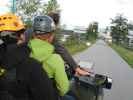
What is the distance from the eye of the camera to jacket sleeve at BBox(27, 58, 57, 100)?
10.6 ft

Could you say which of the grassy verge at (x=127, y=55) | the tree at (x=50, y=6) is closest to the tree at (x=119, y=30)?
the grassy verge at (x=127, y=55)

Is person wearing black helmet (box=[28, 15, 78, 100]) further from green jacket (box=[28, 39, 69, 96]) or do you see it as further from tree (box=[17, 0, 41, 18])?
tree (box=[17, 0, 41, 18])

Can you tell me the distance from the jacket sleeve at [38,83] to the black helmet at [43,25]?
0.71m

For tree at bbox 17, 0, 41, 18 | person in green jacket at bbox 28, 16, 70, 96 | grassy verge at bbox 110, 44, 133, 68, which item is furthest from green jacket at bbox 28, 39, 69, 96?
grassy verge at bbox 110, 44, 133, 68

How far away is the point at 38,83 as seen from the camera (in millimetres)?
3260

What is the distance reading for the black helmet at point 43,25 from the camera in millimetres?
3977

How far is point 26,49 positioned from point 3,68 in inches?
8.4

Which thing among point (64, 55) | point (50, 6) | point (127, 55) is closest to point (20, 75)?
point (64, 55)

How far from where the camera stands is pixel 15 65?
3.22 m

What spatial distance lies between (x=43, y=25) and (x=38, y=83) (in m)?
0.84

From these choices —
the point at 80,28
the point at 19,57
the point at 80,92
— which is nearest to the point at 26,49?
the point at 19,57

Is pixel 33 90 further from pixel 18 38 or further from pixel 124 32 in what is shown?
pixel 124 32

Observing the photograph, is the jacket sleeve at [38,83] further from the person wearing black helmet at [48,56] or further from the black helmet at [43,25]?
Answer: the black helmet at [43,25]

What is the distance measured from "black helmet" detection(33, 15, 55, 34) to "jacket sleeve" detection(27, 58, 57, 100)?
71 cm
